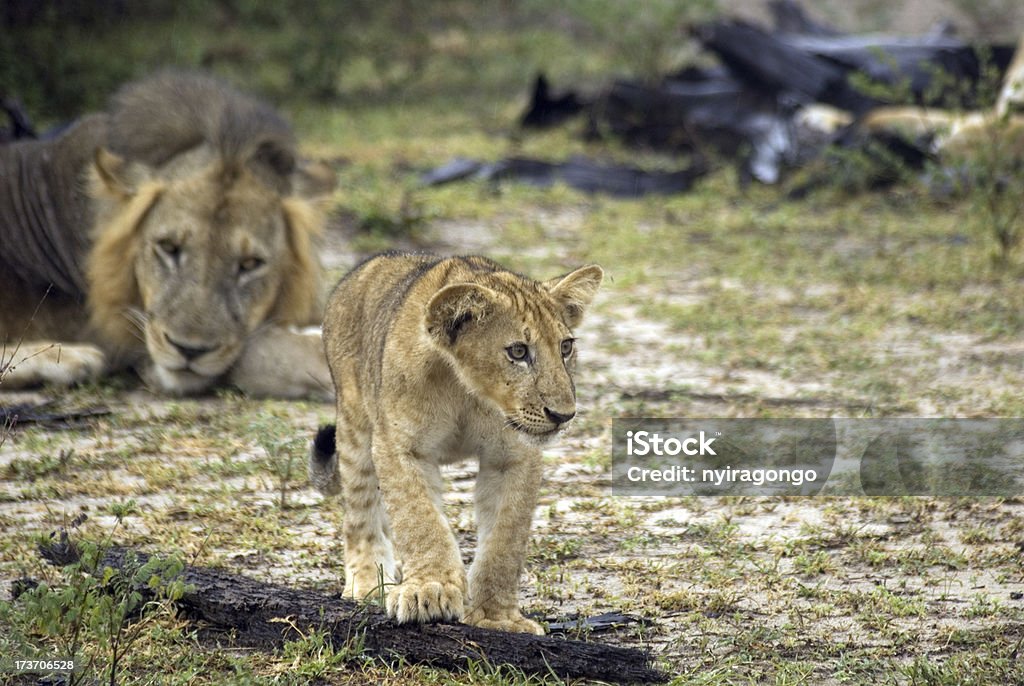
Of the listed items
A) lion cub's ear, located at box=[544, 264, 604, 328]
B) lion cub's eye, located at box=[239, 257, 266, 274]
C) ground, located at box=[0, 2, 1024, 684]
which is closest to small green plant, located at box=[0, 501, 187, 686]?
ground, located at box=[0, 2, 1024, 684]

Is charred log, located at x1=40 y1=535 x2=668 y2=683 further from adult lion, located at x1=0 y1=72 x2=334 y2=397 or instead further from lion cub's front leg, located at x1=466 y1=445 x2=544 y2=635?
adult lion, located at x1=0 y1=72 x2=334 y2=397

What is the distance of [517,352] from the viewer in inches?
134

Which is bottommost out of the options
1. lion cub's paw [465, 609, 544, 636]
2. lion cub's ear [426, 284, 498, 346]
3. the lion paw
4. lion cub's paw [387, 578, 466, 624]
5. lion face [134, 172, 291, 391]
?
the lion paw

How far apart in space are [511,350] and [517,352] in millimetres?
16

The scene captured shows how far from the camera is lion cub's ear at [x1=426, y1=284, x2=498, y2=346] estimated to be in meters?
3.41

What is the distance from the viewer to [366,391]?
12.7 feet

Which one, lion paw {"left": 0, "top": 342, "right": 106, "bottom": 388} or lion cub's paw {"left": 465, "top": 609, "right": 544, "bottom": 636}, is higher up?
lion cub's paw {"left": 465, "top": 609, "right": 544, "bottom": 636}

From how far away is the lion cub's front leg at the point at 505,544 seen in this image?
11.2ft

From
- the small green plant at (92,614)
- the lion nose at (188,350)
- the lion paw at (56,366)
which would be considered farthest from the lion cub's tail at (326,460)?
the lion paw at (56,366)

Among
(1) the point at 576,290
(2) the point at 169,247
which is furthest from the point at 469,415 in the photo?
(2) the point at 169,247

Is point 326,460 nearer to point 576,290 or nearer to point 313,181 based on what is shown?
point 576,290

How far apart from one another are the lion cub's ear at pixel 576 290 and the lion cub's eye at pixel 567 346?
115 mm

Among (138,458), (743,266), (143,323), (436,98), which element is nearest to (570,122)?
(436,98)

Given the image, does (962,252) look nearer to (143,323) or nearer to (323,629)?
(143,323)
